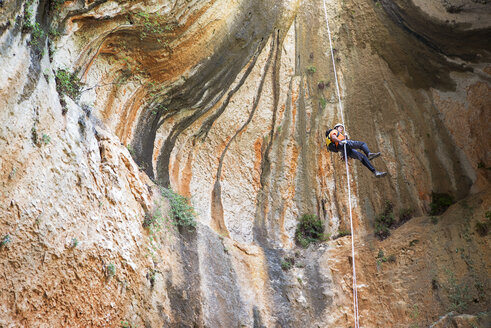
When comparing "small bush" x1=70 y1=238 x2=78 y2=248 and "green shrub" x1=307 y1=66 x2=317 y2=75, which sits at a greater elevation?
"green shrub" x1=307 y1=66 x2=317 y2=75

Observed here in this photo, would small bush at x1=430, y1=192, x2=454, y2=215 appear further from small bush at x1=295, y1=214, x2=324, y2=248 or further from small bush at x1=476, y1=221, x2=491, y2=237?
small bush at x1=295, y1=214, x2=324, y2=248

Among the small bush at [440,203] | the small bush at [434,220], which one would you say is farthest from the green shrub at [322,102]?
the small bush at [434,220]

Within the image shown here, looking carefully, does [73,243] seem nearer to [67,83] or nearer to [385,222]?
[67,83]

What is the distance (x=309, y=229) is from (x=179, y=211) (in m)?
3.79

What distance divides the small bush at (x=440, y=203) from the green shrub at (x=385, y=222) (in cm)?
96

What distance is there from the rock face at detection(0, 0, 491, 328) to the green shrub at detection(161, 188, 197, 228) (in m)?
0.21

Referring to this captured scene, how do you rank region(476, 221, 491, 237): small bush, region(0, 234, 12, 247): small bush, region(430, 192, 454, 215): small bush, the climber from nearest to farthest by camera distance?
1. region(0, 234, 12, 247): small bush
2. the climber
3. region(476, 221, 491, 237): small bush
4. region(430, 192, 454, 215): small bush

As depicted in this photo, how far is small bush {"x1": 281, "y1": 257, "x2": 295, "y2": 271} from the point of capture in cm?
991

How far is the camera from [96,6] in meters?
8.14

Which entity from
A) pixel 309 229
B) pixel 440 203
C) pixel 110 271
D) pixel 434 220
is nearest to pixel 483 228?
pixel 434 220

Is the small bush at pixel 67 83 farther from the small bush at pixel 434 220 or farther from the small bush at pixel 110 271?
the small bush at pixel 434 220

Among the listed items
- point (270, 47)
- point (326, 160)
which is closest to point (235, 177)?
point (326, 160)

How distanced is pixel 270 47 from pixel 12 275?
8.81m

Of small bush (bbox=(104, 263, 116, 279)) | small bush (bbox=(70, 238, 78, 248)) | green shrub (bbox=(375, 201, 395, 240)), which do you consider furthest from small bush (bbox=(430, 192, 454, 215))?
small bush (bbox=(70, 238, 78, 248))
